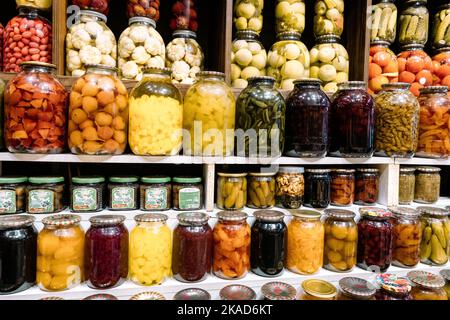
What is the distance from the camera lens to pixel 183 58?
4.44 ft

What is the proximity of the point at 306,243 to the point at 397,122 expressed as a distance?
2.06 ft

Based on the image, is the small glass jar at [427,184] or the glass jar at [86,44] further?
the small glass jar at [427,184]

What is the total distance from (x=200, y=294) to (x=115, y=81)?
787 millimetres

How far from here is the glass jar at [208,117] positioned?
45.6 inches

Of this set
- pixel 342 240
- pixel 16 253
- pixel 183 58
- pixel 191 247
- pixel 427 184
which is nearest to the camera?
pixel 16 253

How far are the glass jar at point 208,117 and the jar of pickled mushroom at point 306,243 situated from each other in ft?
1.29

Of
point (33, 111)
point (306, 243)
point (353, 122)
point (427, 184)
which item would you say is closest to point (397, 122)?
point (353, 122)

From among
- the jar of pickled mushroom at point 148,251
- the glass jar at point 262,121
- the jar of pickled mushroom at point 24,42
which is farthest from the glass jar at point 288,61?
the jar of pickled mushroom at point 24,42

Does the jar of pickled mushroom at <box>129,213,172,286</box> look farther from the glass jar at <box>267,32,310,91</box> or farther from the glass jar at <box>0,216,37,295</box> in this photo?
the glass jar at <box>267,32,310,91</box>

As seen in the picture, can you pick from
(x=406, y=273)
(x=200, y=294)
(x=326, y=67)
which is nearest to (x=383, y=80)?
(x=326, y=67)

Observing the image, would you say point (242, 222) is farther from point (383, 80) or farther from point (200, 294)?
point (383, 80)

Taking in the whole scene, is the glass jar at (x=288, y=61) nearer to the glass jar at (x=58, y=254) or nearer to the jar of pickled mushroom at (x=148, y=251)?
the jar of pickled mushroom at (x=148, y=251)

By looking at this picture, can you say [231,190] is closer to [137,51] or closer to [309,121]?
[309,121]

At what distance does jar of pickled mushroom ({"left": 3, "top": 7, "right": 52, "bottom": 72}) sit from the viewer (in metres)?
1.19
